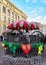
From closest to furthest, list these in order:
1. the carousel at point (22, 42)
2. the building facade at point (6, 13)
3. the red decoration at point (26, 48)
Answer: the red decoration at point (26, 48) → the carousel at point (22, 42) → the building facade at point (6, 13)

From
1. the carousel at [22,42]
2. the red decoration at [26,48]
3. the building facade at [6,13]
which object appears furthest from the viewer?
the building facade at [6,13]

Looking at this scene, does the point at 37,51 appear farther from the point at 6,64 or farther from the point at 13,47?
the point at 6,64

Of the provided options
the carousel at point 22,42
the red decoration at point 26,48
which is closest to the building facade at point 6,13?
the carousel at point 22,42

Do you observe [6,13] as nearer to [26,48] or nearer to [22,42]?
[22,42]

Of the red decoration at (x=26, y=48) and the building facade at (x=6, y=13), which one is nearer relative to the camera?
the red decoration at (x=26, y=48)

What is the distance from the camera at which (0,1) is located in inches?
1404

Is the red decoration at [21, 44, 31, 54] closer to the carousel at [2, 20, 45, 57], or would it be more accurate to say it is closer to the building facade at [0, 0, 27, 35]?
Result: the carousel at [2, 20, 45, 57]

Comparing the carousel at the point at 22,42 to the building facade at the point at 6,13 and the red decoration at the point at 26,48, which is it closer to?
the red decoration at the point at 26,48

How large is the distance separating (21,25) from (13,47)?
158cm

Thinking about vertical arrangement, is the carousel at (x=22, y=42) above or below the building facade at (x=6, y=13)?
below

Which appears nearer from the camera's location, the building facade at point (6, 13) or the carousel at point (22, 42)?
the carousel at point (22, 42)

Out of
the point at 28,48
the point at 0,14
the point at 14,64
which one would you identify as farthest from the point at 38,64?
the point at 0,14

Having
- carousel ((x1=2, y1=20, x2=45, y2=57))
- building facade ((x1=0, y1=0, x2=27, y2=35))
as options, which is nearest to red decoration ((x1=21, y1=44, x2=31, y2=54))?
carousel ((x1=2, y1=20, x2=45, y2=57))

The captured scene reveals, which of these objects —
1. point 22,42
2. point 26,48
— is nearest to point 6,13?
point 22,42
